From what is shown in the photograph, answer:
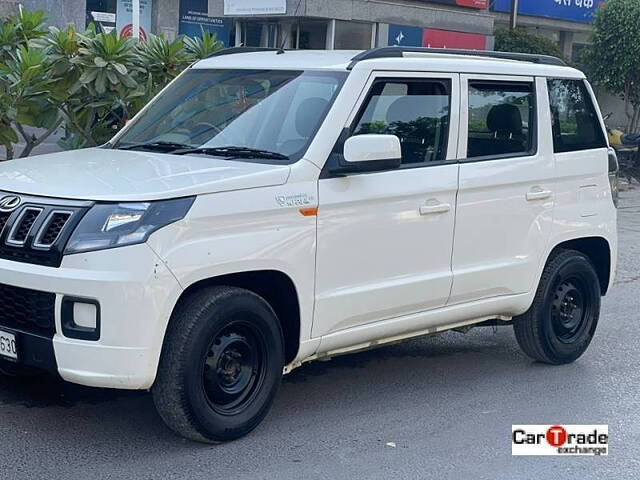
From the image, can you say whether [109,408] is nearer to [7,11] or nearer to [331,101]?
[331,101]

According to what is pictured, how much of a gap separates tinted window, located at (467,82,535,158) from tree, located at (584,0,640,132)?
14.7 metres

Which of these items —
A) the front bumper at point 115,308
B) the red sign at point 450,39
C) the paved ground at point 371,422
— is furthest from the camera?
the red sign at point 450,39

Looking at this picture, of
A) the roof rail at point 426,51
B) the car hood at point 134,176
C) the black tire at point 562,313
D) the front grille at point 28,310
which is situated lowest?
the black tire at point 562,313

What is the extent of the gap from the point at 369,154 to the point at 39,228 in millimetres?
1702

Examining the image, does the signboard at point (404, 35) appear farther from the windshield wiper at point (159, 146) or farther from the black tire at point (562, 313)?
the windshield wiper at point (159, 146)

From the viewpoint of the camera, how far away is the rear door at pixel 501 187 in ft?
19.6

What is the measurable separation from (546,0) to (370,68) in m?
19.8

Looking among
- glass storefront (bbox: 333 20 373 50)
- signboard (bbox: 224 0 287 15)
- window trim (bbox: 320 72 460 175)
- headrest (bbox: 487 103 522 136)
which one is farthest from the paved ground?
glass storefront (bbox: 333 20 373 50)

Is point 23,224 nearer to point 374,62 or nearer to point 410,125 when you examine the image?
point 374,62

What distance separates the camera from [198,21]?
65.4 ft

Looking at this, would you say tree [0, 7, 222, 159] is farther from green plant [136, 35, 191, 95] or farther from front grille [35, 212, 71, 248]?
front grille [35, 212, 71, 248]

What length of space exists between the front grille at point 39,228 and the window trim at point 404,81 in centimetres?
135

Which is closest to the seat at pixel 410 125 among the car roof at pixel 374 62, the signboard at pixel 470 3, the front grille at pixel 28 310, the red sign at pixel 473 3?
the car roof at pixel 374 62

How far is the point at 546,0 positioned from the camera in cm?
2408
